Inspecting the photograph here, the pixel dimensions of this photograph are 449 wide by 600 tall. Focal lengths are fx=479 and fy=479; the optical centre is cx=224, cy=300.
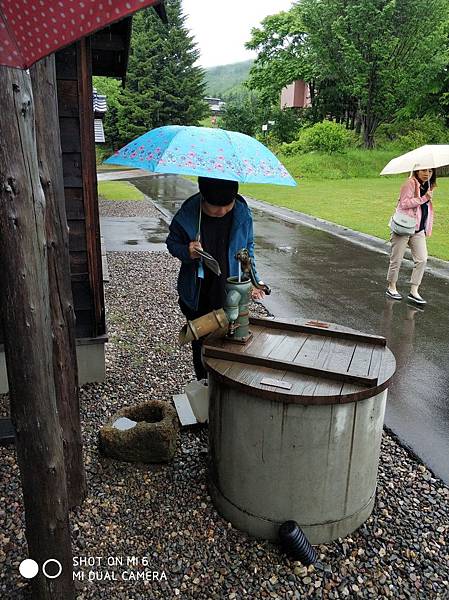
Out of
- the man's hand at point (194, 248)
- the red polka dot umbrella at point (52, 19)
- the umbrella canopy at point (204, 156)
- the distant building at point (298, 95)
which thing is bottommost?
the man's hand at point (194, 248)

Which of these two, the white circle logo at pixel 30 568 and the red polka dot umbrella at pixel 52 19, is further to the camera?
the white circle logo at pixel 30 568

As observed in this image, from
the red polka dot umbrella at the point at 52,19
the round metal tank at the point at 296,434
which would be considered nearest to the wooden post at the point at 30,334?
the red polka dot umbrella at the point at 52,19

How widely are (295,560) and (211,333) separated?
4.33 ft

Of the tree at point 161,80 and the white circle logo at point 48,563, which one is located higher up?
the tree at point 161,80

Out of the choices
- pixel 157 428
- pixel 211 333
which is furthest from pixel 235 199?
pixel 157 428

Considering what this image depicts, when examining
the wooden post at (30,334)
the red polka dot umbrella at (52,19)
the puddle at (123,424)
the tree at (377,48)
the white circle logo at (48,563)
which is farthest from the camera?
the tree at (377,48)

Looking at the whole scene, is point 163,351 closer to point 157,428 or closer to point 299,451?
point 157,428

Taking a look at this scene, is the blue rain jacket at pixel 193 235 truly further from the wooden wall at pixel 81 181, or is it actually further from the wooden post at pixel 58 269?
the wooden wall at pixel 81 181

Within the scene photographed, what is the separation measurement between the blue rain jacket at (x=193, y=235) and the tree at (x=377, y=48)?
27.5 metres

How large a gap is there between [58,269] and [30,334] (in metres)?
0.94

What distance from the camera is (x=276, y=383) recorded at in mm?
2451

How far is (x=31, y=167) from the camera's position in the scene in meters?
1.68

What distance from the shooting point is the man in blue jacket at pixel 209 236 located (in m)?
3.17

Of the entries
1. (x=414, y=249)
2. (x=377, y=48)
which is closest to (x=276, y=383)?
(x=414, y=249)
